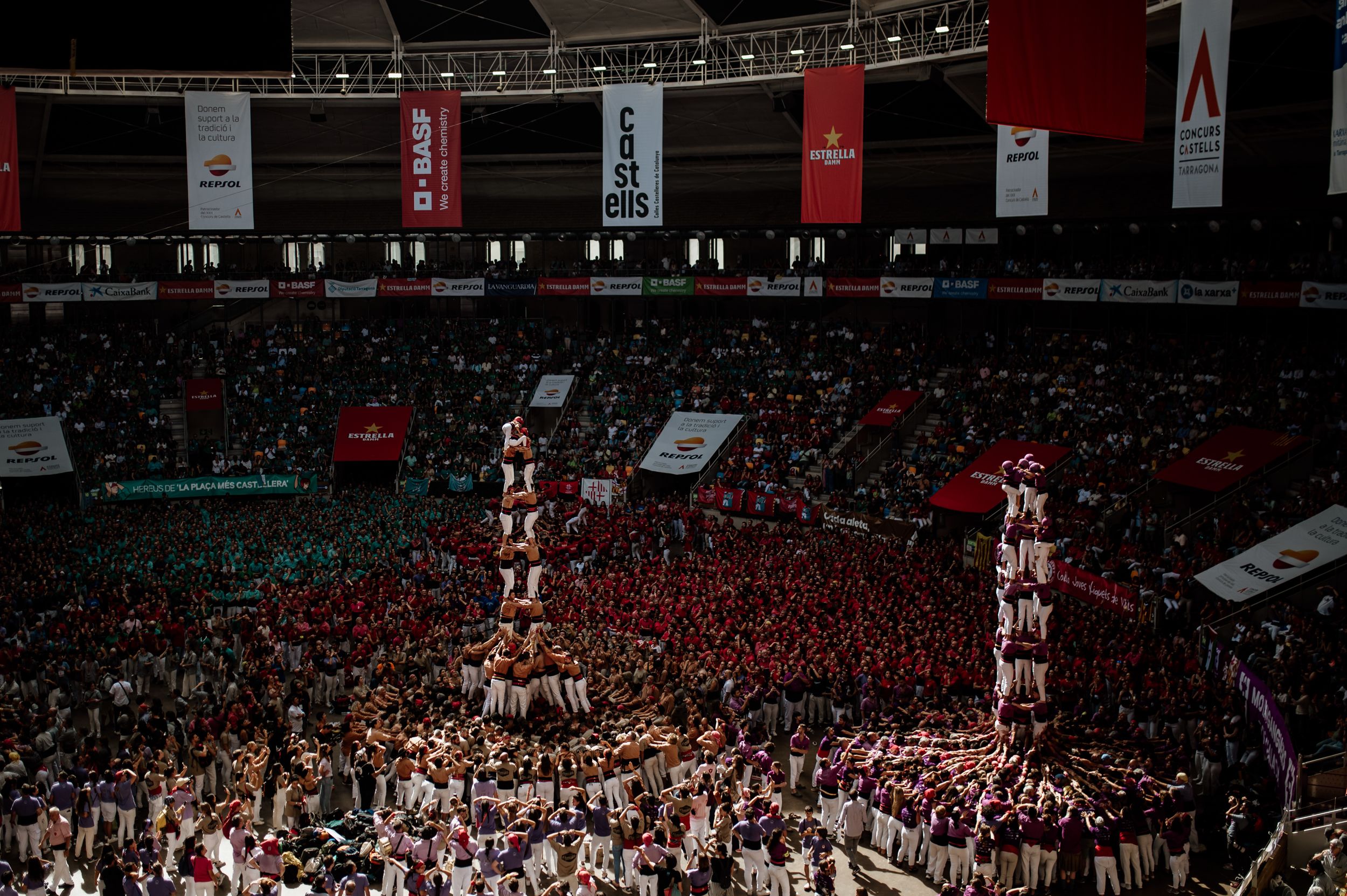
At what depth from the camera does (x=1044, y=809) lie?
17.3 m

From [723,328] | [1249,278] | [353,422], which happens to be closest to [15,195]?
[353,422]

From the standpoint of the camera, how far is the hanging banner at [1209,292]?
119ft

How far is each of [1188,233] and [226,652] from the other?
33.1 m

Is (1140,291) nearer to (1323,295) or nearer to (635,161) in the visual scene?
(1323,295)

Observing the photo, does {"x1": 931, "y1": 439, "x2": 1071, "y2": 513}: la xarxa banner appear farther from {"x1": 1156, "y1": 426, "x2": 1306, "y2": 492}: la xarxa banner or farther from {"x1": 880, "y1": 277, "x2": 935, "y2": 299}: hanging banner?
{"x1": 880, "y1": 277, "x2": 935, "y2": 299}: hanging banner

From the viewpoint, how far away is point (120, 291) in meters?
48.7

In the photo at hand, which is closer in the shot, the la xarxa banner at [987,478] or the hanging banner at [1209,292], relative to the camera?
the la xarxa banner at [987,478]

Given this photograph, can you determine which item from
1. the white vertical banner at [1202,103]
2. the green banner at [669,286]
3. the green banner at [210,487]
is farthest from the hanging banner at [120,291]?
the white vertical banner at [1202,103]

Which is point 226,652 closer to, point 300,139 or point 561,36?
point 561,36

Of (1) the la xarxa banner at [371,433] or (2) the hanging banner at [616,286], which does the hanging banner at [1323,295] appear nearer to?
(2) the hanging banner at [616,286]

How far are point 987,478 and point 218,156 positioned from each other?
81.1ft

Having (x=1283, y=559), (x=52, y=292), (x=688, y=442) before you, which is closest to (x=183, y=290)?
(x=52, y=292)

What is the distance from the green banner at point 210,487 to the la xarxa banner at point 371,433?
7.59 ft

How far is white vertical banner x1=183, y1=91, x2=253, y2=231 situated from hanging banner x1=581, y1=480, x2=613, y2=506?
13.6 meters
